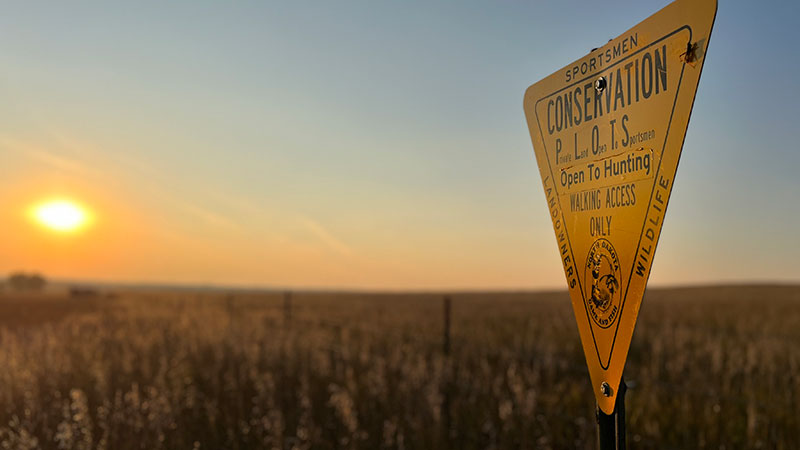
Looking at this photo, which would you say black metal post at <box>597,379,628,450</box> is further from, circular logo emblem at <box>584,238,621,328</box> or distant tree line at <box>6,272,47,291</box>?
distant tree line at <box>6,272,47,291</box>

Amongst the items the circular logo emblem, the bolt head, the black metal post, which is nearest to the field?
the black metal post

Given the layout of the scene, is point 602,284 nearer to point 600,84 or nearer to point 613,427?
point 613,427

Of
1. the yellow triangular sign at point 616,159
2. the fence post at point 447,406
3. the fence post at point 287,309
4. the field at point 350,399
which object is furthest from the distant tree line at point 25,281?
the yellow triangular sign at point 616,159

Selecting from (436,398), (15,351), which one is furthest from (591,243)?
(15,351)

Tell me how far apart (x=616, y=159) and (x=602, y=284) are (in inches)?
14.3

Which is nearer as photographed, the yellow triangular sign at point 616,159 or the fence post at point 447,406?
the yellow triangular sign at point 616,159

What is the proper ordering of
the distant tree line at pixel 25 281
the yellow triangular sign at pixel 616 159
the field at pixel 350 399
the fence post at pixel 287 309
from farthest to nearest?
the distant tree line at pixel 25 281, the fence post at pixel 287 309, the field at pixel 350 399, the yellow triangular sign at pixel 616 159

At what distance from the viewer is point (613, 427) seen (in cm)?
187

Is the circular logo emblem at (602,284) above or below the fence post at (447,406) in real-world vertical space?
above

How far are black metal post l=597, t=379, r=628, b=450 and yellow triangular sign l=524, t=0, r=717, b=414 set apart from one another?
0.09ft

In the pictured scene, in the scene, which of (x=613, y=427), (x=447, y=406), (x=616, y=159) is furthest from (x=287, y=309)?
(x=616, y=159)

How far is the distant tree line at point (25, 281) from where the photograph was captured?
82.6m

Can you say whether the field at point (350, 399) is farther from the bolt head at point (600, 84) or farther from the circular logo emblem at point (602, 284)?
the bolt head at point (600, 84)

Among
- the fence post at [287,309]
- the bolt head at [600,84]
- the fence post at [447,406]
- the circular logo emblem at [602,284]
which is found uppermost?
the bolt head at [600,84]
